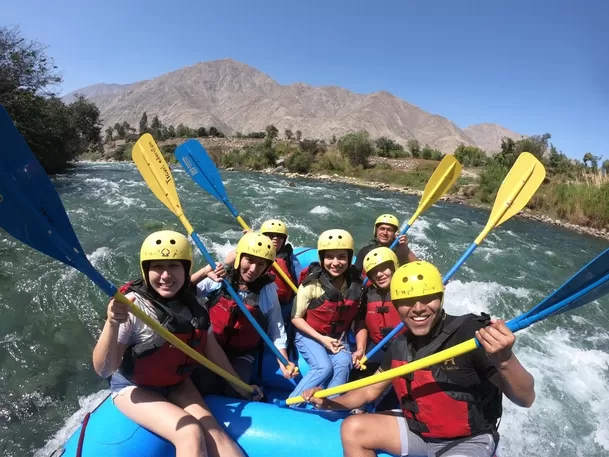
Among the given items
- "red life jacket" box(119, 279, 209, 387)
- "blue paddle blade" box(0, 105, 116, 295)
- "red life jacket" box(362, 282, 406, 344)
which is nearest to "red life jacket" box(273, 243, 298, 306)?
"red life jacket" box(362, 282, 406, 344)

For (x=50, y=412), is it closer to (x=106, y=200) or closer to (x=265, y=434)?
(x=265, y=434)

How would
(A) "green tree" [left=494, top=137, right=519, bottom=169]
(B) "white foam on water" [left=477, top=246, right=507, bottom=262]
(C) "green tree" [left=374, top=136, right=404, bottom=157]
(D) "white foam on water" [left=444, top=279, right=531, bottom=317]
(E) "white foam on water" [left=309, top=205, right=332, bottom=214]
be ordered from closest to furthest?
1. (D) "white foam on water" [left=444, top=279, right=531, bottom=317]
2. (B) "white foam on water" [left=477, top=246, right=507, bottom=262]
3. (E) "white foam on water" [left=309, top=205, right=332, bottom=214]
4. (A) "green tree" [left=494, top=137, right=519, bottom=169]
5. (C) "green tree" [left=374, top=136, right=404, bottom=157]

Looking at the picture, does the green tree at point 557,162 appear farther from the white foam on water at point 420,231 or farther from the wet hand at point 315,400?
the wet hand at point 315,400

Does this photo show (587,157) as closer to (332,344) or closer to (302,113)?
(332,344)

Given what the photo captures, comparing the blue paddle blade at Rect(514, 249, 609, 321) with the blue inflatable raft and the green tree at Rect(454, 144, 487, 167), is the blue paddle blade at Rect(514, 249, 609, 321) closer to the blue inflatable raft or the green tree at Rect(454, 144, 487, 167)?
the blue inflatable raft

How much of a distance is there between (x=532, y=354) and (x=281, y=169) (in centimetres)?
2159

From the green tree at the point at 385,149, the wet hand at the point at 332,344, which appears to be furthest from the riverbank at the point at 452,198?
the wet hand at the point at 332,344

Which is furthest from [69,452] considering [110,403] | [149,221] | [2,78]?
[2,78]

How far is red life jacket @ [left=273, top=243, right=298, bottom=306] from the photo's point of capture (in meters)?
3.26

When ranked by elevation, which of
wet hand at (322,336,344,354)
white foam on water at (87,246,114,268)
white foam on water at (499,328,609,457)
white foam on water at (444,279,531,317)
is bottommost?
white foam on water at (499,328,609,457)

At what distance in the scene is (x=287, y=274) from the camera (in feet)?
11.1

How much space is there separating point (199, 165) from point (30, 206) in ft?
9.59

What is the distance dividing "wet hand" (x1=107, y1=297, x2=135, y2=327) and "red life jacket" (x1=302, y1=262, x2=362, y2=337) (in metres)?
1.45

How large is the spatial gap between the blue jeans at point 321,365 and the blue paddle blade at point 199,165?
2073 millimetres
